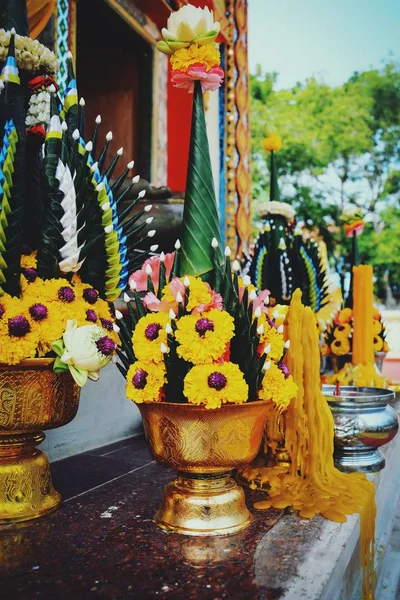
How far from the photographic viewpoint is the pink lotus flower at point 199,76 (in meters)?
1.32

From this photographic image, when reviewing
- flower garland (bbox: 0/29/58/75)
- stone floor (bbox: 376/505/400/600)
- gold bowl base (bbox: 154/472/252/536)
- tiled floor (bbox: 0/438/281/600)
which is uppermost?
flower garland (bbox: 0/29/58/75)

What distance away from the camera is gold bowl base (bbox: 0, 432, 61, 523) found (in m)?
1.34

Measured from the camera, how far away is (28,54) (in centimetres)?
138

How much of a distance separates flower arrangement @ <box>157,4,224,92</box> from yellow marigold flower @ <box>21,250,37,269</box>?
1.75ft

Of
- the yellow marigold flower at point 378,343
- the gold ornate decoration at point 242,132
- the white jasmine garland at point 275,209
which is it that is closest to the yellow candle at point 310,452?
the white jasmine garland at point 275,209

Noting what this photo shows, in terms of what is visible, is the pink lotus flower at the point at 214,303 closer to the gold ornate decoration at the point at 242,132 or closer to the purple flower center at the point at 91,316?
the purple flower center at the point at 91,316

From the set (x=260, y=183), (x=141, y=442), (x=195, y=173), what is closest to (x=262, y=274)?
(x=141, y=442)

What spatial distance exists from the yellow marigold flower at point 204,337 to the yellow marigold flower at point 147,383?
0.07m

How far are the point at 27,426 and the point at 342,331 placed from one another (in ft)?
7.88

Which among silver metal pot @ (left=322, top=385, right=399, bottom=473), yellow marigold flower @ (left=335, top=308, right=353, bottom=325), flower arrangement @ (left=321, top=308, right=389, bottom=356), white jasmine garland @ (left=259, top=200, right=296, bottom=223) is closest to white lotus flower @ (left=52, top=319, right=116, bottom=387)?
silver metal pot @ (left=322, top=385, right=399, bottom=473)

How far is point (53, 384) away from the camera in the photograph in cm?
137

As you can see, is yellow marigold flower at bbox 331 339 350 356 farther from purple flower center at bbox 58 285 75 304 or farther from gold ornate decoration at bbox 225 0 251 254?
purple flower center at bbox 58 285 75 304

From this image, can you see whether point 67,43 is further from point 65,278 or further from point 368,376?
point 368,376

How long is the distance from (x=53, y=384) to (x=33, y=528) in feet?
1.02
